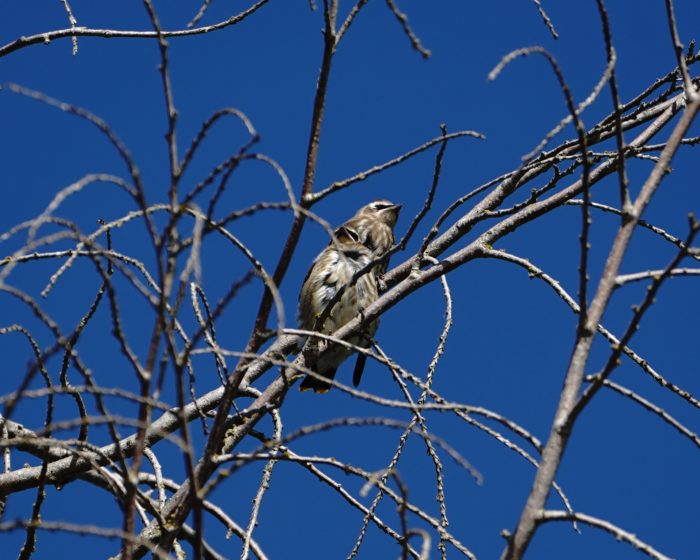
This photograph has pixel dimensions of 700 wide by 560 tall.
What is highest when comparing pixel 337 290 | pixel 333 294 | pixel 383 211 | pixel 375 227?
pixel 383 211

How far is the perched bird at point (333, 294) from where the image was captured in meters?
6.42

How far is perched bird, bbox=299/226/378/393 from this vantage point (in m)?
6.42

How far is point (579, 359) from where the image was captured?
2096 millimetres

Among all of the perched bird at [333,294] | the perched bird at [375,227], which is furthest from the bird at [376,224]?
the perched bird at [333,294]

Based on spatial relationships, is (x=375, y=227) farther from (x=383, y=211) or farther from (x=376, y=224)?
(x=383, y=211)

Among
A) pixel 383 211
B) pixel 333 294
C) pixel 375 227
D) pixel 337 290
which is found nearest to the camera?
pixel 337 290

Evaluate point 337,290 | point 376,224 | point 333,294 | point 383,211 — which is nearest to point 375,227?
point 376,224

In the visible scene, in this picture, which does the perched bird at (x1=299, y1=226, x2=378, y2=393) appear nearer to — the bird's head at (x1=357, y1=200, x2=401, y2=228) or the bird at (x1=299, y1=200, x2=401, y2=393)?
the bird at (x1=299, y1=200, x2=401, y2=393)

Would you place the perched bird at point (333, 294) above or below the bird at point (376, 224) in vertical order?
below

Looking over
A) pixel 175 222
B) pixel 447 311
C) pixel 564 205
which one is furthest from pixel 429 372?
pixel 175 222

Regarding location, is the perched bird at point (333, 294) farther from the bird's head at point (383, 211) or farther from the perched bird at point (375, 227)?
the bird's head at point (383, 211)

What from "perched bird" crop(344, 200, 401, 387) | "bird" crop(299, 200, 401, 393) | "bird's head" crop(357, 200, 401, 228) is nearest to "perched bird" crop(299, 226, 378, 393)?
"bird" crop(299, 200, 401, 393)

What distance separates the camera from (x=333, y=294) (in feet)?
21.4

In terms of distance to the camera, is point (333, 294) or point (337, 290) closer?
point (337, 290)
